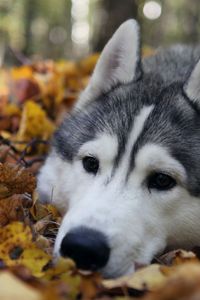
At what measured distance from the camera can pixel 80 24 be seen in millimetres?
47750

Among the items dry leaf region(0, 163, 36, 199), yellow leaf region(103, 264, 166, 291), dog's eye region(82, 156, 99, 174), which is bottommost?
dry leaf region(0, 163, 36, 199)

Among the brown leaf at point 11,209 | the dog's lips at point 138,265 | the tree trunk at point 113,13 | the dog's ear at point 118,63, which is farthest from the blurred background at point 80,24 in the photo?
the dog's lips at point 138,265

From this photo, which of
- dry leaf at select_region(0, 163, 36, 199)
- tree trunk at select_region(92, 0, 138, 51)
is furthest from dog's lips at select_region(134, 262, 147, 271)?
tree trunk at select_region(92, 0, 138, 51)

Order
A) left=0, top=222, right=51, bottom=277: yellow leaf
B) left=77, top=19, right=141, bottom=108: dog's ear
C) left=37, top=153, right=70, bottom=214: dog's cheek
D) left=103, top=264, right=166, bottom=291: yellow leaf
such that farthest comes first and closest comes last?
left=77, top=19, right=141, bottom=108: dog's ear < left=37, top=153, right=70, bottom=214: dog's cheek < left=0, top=222, right=51, bottom=277: yellow leaf < left=103, top=264, right=166, bottom=291: yellow leaf

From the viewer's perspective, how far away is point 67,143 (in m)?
3.38

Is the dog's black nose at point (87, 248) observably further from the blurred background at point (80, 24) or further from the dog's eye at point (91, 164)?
the blurred background at point (80, 24)

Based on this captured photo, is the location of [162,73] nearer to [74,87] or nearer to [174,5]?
[74,87]

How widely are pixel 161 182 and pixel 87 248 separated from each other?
0.70m

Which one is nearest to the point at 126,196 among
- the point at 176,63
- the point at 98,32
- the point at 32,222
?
the point at 32,222

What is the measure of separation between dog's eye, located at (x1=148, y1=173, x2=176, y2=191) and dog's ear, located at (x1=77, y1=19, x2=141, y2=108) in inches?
34.4

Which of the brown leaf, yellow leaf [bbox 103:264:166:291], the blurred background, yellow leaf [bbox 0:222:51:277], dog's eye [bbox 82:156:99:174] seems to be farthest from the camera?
the blurred background

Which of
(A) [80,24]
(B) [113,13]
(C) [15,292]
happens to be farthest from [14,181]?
(A) [80,24]

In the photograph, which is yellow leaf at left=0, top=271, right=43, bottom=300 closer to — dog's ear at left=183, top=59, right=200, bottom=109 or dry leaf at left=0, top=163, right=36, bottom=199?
dry leaf at left=0, top=163, right=36, bottom=199

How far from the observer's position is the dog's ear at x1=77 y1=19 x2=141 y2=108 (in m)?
3.44
